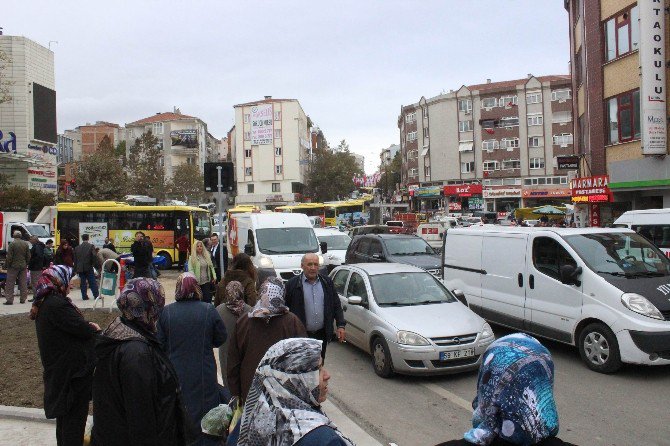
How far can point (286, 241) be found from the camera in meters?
16.4

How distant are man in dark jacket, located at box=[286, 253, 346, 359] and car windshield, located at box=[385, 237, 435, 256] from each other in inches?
362

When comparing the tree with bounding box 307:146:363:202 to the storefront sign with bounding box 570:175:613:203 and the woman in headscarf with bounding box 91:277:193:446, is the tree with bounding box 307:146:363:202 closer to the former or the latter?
the storefront sign with bounding box 570:175:613:203

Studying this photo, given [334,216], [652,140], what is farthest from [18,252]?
[334,216]

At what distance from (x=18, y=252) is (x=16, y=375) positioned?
27.8 feet

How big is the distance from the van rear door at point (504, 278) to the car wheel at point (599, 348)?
1.36m

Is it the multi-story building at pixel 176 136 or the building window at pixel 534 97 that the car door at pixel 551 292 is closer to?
the building window at pixel 534 97

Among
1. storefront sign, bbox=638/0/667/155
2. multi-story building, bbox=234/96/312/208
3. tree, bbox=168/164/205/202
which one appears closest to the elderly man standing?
storefront sign, bbox=638/0/667/155

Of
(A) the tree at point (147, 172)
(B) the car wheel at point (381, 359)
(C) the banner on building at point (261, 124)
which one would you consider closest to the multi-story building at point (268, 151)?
(C) the banner on building at point (261, 124)

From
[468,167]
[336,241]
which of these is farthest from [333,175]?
[336,241]

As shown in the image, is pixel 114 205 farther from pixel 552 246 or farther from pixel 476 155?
pixel 476 155

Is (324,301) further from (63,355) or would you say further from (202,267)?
(202,267)

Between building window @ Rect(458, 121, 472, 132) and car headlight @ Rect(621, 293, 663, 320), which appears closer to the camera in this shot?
car headlight @ Rect(621, 293, 663, 320)

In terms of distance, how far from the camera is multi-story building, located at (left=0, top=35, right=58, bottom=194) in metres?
46.7

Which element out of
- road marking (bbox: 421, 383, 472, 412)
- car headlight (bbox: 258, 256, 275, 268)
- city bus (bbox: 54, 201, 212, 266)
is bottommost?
road marking (bbox: 421, 383, 472, 412)
